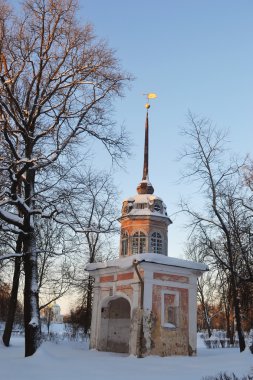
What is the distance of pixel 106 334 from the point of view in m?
21.4

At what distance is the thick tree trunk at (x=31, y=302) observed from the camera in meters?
13.2

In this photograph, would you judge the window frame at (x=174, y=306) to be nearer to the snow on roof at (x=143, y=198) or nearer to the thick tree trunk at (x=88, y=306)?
the snow on roof at (x=143, y=198)

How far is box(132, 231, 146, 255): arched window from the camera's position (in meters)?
21.3

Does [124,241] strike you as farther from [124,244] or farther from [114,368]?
[114,368]

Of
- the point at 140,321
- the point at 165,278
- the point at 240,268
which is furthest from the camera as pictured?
the point at 240,268

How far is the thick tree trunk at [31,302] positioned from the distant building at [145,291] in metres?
5.72

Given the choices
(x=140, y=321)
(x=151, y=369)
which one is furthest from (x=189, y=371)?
(x=140, y=321)

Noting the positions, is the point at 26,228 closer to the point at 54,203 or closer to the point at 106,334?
the point at 54,203

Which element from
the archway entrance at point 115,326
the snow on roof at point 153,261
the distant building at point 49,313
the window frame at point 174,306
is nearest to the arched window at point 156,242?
the snow on roof at point 153,261

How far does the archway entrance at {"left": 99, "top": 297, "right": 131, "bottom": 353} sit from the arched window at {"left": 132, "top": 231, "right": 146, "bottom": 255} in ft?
9.06

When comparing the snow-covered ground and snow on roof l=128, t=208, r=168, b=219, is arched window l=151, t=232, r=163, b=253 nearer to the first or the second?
snow on roof l=128, t=208, r=168, b=219

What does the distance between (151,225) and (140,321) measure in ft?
17.9

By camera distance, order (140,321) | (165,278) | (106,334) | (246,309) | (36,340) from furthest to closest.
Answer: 1. (246,309)
2. (106,334)
3. (165,278)
4. (140,321)
5. (36,340)

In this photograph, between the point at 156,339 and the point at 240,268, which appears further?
the point at 240,268
